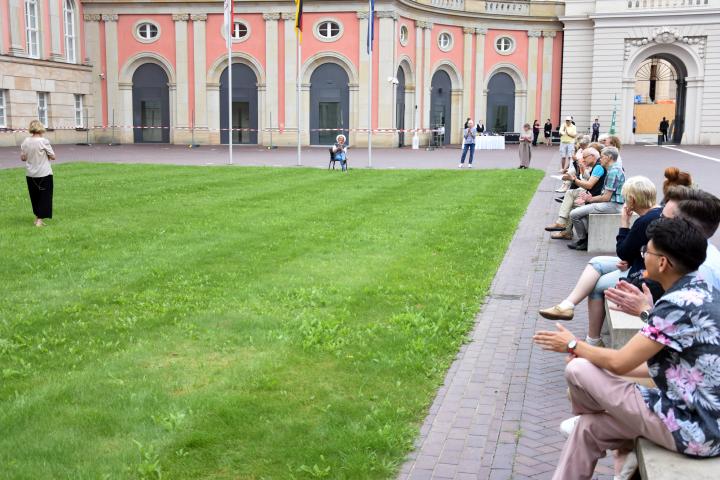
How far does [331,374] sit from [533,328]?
2580mm

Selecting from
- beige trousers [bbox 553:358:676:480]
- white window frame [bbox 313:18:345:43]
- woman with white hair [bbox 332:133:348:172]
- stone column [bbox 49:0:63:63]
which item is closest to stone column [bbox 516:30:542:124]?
white window frame [bbox 313:18:345:43]

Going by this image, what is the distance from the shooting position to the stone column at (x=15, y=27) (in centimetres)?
3834

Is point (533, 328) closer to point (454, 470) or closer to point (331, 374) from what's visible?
point (331, 374)

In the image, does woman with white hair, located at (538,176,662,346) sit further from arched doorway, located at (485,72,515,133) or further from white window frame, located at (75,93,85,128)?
arched doorway, located at (485,72,515,133)

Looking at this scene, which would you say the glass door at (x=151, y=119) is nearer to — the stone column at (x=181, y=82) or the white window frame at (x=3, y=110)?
the stone column at (x=181, y=82)

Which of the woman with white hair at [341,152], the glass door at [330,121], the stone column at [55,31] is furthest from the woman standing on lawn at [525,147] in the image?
the stone column at [55,31]

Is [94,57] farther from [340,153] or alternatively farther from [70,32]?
[340,153]

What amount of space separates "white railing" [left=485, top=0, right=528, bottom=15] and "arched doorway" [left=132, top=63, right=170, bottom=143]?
20.4 m

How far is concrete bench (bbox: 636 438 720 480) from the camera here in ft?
12.5

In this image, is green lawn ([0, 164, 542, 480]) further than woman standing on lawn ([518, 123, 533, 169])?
No

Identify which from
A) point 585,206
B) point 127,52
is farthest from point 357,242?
point 127,52

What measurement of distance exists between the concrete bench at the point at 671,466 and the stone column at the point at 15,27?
39602mm

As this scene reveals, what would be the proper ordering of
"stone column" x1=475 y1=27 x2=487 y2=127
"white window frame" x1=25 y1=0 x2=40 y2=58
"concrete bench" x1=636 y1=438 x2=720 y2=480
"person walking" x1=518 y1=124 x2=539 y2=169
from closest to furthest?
"concrete bench" x1=636 y1=438 x2=720 y2=480, "person walking" x1=518 y1=124 x2=539 y2=169, "white window frame" x1=25 y1=0 x2=40 y2=58, "stone column" x1=475 y1=27 x2=487 y2=127

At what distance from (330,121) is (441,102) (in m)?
8.32
